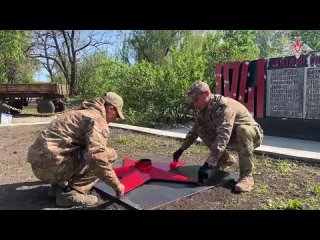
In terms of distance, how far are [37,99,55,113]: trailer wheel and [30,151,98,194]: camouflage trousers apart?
1341 centimetres

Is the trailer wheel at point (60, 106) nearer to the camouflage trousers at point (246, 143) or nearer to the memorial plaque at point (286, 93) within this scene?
the memorial plaque at point (286, 93)

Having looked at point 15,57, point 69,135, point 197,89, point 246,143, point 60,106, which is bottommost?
point 60,106

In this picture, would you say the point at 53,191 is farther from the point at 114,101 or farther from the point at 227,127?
the point at 227,127

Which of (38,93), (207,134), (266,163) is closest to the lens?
(207,134)

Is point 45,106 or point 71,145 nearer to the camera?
point 71,145

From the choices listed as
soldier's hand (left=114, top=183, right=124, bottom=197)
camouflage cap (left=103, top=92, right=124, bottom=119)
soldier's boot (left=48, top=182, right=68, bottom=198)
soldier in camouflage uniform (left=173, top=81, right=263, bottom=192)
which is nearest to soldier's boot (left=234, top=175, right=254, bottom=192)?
soldier in camouflage uniform (left=173, top=81, right=263, bottom=192)

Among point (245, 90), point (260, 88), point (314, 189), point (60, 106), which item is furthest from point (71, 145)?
point (60, 106)

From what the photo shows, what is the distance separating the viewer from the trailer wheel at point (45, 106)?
Result: 16.5 meters

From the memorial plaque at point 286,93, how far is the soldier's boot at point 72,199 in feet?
20.2

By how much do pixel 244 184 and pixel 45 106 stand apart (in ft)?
46.7

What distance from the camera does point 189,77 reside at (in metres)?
12.0

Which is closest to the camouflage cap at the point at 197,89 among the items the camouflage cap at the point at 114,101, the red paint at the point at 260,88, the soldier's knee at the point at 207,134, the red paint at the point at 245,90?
the soldier's knee at the point at 207,134

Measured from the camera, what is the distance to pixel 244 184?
391 centimetres

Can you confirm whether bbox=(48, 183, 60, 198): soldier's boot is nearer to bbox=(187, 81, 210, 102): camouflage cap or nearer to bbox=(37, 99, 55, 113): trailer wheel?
bbox=(187, 81, 210, 102): camouflage cap
